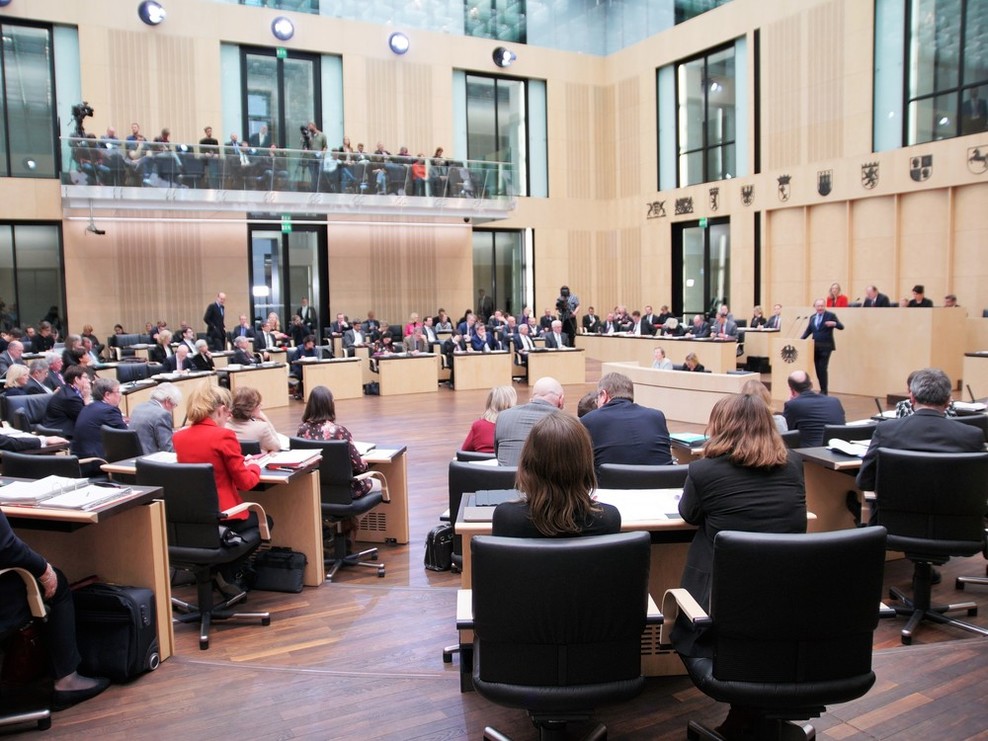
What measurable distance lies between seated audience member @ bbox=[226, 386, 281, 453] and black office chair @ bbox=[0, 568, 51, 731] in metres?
1.96

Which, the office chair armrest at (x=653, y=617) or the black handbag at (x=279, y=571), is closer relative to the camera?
the office chair armrest at (x=653, y=617)

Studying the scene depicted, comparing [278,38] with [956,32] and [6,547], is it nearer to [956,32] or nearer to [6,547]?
[956,32]

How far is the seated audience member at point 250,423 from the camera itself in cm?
502

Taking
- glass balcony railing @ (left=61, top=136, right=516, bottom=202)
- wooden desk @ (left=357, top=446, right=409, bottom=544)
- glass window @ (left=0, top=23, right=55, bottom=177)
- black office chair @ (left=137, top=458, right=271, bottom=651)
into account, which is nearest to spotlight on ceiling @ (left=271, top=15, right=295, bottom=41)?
glass balcony railing @ (left=61, top=136, right=516, bottom=202)

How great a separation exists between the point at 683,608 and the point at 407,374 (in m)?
12.0

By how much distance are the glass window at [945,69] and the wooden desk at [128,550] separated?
1464 centimetres

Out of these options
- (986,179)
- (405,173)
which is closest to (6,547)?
(986,179)

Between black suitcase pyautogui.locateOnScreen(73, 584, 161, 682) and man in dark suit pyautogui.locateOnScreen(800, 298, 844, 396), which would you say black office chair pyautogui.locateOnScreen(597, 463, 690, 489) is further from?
man in dark suit pyautogui.locateOnScreen(800, 298, 844, 396)

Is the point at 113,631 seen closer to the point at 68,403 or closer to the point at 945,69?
the point at 68,403

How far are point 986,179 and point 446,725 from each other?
14.0m

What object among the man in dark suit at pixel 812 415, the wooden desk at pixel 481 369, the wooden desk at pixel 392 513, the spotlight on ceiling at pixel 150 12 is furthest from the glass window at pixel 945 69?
the spotlight on ceiling at pixel 150 12

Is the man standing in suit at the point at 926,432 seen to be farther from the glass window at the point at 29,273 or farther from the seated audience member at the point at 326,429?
the glass window at the point at 29,273

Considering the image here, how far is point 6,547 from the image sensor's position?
290 cm

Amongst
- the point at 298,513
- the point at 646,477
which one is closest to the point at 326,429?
the point at 298,513
